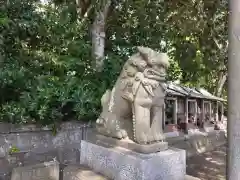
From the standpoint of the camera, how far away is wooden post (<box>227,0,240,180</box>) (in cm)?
240

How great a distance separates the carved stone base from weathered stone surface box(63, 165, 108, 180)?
1.09ft

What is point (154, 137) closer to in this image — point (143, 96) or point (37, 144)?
point (143, 96)

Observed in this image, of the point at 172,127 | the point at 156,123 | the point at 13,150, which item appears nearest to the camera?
the point at 156,123

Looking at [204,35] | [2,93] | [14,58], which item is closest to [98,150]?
[2,93]

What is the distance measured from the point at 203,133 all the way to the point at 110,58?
4228mm

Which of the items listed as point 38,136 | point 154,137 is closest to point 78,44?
point 38,136

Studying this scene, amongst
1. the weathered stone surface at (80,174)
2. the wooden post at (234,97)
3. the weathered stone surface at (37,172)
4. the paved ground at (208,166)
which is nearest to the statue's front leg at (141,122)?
the weathered stone surface at (80,174)

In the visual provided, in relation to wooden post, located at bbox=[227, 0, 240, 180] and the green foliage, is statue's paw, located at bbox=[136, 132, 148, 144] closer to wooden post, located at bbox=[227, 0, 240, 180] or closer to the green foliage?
wooden post, located at bbox=[227, 0, 240, 180]

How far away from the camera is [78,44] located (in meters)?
5.88

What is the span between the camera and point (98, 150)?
A: 288 centimetres

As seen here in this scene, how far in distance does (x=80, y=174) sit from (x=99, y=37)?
3.94 m

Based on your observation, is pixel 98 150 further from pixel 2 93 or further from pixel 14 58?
pixel 14 58

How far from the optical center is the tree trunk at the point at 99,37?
597 centimetres

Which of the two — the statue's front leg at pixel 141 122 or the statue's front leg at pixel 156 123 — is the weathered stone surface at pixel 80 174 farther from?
the statue's front leg at pixel 156 123
